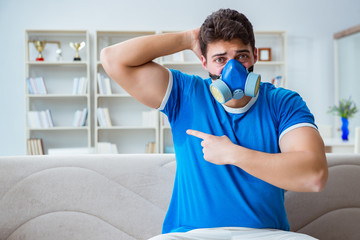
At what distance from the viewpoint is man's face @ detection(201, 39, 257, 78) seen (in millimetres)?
1244

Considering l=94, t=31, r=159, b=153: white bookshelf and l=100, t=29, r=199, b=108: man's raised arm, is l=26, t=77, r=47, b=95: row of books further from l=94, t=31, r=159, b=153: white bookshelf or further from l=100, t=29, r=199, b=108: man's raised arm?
l=100, t=29, r=199, b=108: man's raised arm

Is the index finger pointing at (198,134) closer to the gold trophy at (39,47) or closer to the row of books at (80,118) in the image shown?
the row of books at (80,118)

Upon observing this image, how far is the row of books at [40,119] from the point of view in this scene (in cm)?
464

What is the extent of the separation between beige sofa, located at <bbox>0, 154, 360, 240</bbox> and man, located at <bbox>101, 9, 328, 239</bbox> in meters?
0.24

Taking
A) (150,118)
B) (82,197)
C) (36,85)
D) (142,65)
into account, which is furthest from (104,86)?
(142,65)

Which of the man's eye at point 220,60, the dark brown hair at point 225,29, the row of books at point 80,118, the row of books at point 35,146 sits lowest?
the row of books at point 35,146

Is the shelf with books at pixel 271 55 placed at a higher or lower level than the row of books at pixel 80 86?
higher

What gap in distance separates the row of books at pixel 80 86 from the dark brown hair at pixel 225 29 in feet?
12.0

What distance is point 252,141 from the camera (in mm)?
1229

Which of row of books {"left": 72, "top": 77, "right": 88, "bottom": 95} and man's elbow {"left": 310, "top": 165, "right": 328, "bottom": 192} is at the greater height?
row of books {"left": 72, "top": 77, "right": 88, "bottom": 95}

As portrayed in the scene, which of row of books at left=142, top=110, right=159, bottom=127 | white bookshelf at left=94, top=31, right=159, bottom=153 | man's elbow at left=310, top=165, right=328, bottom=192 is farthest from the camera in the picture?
white bookshelf at left=94, top=31, right=159, bottom=153

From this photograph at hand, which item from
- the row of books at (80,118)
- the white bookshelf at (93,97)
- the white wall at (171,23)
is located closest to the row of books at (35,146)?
the white bookshelf at (93,97)

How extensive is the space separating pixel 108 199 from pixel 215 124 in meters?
0.58

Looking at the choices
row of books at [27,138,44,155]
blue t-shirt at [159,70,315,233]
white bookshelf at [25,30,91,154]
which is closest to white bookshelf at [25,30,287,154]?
white bookshelf at [25,30,91,154]
